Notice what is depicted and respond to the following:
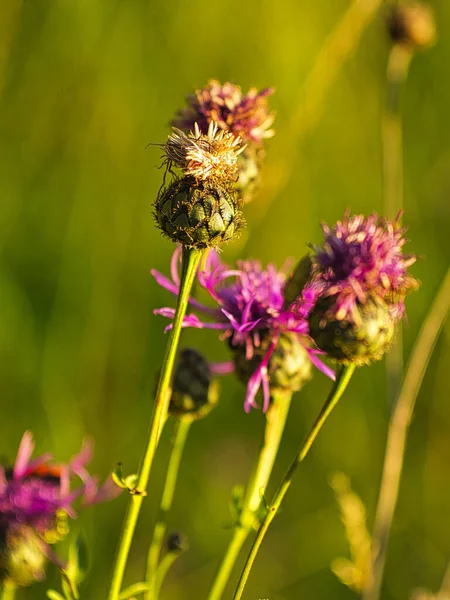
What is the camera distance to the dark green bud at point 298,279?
1619 mm

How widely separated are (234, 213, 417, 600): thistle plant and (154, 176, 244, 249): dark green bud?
0.25m

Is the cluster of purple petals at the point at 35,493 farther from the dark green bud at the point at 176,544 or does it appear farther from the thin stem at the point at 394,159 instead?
the thin stem at the point at 394,159

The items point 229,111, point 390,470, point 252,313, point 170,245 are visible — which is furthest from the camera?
point 170,245

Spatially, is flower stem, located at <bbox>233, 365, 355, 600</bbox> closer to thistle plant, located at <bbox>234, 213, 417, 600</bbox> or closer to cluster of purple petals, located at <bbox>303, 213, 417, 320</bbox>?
thistle plant, located at <bbox>234, 213, 417, 600</bbox>

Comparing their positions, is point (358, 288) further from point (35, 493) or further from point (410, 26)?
point (410, 26)

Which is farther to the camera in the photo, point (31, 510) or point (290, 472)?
point (31, 510)

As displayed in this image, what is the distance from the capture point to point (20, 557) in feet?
5.62

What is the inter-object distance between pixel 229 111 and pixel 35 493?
115cm

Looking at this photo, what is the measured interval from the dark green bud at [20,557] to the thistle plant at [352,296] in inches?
20.0

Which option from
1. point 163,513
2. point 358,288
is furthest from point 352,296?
point 163,513

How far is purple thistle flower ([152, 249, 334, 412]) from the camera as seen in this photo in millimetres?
1874

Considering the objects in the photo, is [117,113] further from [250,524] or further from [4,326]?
[250,524]

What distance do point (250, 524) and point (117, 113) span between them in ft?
9.21

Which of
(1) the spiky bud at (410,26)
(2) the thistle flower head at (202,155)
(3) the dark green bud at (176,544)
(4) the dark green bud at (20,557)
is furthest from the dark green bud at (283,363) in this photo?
(1) the spiky bud at (410,26)
